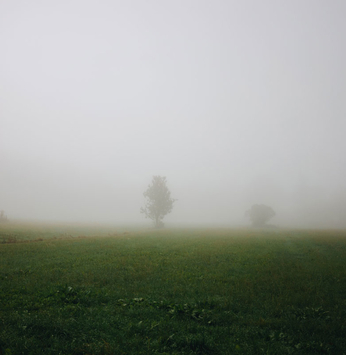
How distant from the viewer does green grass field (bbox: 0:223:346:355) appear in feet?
21.9

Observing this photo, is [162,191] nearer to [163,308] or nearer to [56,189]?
[163,308]

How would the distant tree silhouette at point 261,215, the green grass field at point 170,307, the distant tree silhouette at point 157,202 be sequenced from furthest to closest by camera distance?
the distant tree silhouette at point 261,215
the distant tree silhouette at point 157,202
the green grass field at point 170,307

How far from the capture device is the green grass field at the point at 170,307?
21.9 feet

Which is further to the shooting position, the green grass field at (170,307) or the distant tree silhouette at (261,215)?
the distant tree silhouette at (261,215)

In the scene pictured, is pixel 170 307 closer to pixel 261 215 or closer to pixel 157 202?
pixel 157 202

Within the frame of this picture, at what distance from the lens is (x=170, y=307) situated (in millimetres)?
9273

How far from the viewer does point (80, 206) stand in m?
186

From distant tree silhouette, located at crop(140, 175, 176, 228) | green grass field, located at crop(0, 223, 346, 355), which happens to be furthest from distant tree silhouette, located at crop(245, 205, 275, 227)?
green grass field, located at crop(0, 223, 346, 355)

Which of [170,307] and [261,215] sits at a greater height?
[170,307]

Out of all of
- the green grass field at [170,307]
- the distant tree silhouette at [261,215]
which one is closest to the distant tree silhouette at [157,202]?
the distant tree silhouette at [261,215]

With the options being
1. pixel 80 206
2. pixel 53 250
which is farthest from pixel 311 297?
pixel 80 206

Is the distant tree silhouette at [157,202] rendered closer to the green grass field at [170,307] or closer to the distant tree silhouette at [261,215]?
the distant tree silhouette at [261,215]

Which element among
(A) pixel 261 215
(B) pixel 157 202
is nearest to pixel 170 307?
(B) pixel 157 202

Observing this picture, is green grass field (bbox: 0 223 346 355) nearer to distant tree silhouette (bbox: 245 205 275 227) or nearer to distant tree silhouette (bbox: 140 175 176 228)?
distant tree silhouette (bbox: 140 175 176 228)
